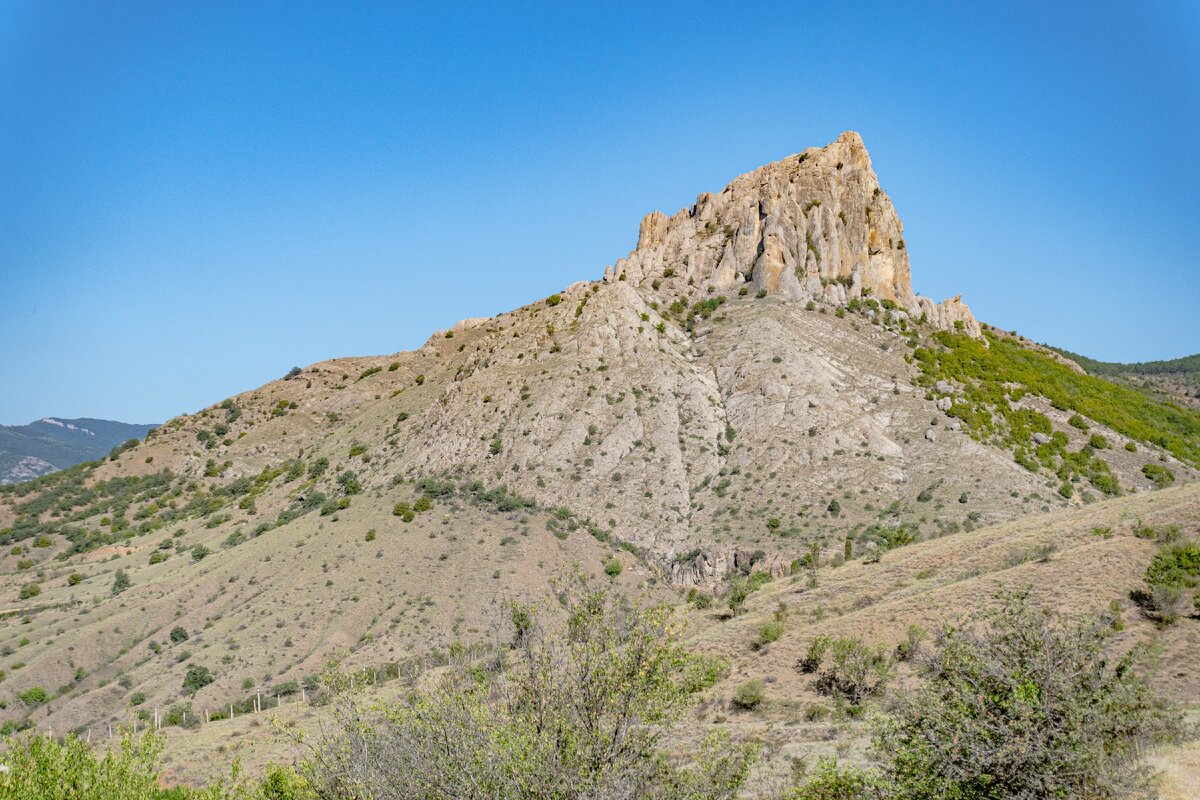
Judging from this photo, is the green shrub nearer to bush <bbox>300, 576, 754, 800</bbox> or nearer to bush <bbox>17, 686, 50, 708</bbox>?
bush <bbox>300, 576, 754, 800</bbox>

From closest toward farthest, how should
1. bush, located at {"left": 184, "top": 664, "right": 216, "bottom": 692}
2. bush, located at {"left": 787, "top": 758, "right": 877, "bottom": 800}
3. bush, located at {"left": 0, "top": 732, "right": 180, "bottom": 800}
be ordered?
bush, located at {"left": 787, "top": 758, "right": 877, "bottom": 800} < bush, located at {"left": 0, "top": 732, "right": 180, "bottom": 800} < bush, located at {"left": 184, "top": 664, "right": 216, "bottom": 692}

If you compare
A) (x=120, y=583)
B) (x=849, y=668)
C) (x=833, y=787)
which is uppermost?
(x=833, y=787)

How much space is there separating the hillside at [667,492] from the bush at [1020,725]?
488 inches

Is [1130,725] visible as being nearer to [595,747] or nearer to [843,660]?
[595,747]

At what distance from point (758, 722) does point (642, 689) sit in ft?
48.0

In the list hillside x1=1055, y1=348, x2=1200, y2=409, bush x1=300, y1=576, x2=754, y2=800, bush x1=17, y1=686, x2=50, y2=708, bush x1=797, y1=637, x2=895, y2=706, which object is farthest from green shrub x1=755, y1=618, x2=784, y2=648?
hillside x1=1055, y1=348, x2=1200, y2=409

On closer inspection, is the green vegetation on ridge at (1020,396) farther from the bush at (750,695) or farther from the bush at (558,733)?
the bush at (558,733)

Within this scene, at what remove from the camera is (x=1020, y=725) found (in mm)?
15656

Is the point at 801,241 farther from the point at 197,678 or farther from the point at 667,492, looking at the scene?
the point at 197,678

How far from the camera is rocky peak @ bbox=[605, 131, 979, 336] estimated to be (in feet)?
234

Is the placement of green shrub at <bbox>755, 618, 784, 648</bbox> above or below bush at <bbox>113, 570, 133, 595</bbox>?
above

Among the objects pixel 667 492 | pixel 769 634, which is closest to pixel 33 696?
pixel 667 492

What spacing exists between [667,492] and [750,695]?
937 inches

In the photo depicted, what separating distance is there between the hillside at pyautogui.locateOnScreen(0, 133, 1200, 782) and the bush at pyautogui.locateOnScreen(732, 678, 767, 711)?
2.45ft
